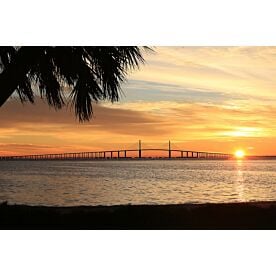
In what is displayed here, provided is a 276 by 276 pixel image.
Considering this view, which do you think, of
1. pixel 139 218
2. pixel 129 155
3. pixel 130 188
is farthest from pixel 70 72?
pixel 130 188

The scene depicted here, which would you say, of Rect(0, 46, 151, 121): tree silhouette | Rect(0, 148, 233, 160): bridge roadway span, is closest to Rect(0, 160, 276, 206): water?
Rect(0, 148, 233, 160): bridge roadway span

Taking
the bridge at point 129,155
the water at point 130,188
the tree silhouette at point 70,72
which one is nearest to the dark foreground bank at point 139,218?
the bridge at point 129,155

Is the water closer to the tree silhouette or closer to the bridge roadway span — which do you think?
the bridge roadway span

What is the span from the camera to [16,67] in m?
4.97

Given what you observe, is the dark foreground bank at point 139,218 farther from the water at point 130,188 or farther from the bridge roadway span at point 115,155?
the water at point 130,188

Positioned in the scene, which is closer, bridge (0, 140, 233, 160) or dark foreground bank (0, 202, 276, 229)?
Result: dark foreground bank (0, 202, 276, 229)

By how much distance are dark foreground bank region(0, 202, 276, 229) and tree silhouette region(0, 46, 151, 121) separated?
980 millimetres

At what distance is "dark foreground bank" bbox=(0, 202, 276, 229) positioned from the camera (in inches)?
200

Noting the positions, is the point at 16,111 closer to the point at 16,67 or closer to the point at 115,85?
the point at 16,67

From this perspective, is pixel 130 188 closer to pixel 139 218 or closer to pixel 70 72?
pixel 139 218

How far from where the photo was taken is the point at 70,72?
199 inches

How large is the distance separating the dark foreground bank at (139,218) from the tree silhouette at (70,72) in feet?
3.22
